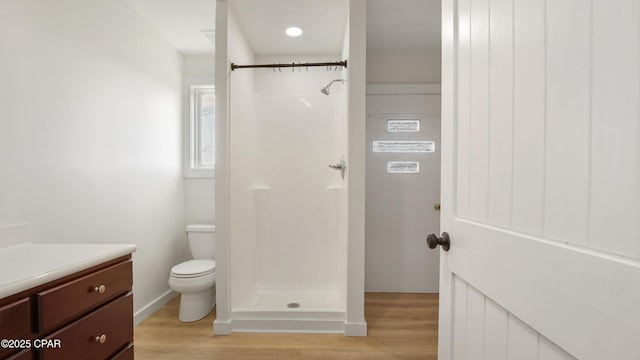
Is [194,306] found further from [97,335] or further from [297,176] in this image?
[297,176]

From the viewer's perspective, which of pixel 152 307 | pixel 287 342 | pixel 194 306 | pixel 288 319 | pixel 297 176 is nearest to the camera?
pixel 287 342

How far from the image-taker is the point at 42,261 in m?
1.07

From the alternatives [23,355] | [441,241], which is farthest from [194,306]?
[441,241]

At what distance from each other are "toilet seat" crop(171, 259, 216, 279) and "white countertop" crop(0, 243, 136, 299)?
98 centimetres

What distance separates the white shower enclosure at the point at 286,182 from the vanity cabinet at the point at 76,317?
0.85m

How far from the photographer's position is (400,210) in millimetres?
2930

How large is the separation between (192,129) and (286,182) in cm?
115

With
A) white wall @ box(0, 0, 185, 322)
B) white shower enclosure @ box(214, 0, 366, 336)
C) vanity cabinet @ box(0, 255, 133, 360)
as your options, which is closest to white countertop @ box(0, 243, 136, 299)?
vanity cabinet @ box(0, 255, 133, 360)

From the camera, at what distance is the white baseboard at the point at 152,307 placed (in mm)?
2223

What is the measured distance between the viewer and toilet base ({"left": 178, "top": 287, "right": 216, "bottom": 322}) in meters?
2.29

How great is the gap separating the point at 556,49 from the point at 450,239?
0.58 metres

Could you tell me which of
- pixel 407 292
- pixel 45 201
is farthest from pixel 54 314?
pixel 407 292

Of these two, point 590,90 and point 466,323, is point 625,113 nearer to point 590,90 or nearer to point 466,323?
point 590,90

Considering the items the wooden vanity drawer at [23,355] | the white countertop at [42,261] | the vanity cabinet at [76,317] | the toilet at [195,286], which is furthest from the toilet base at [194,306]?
the wooden vanity drawer at [23,355]
